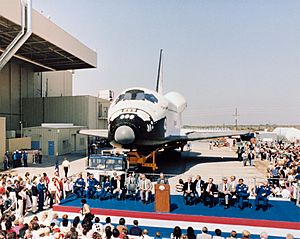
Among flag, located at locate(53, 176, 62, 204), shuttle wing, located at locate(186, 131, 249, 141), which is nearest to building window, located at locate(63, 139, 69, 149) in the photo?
shuttle wing, located at locate(186, 131, 249, 141)

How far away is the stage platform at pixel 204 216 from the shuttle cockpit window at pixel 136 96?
7374mm

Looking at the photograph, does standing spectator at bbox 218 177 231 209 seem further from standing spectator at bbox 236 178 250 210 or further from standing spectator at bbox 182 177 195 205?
standing spectator at bbox 182 177 195 205

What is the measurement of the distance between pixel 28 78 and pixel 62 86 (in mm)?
10766

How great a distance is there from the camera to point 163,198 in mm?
10953

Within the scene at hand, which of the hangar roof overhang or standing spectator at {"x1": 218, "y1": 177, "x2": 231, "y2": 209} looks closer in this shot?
standing spectator at {"x1": 218, "y1": 177, "x2": 231, "y2": 209}

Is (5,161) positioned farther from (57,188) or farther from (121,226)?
(121,226)

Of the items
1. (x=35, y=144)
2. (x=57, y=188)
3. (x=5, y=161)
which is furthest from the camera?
(x=35, y=144)

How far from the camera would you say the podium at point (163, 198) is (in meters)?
10.9

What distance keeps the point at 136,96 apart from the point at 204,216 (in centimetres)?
933

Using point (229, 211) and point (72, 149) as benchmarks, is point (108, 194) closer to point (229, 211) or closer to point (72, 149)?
point (229, 211)

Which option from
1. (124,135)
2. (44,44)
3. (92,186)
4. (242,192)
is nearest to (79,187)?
(92,186)

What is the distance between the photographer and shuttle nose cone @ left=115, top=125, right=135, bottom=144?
601 inches

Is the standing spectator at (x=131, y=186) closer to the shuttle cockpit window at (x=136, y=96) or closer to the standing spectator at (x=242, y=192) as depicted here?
the standing spectator at (x=242, y=192)

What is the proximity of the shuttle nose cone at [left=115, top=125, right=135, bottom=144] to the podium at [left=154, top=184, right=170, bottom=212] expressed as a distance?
189 inches
